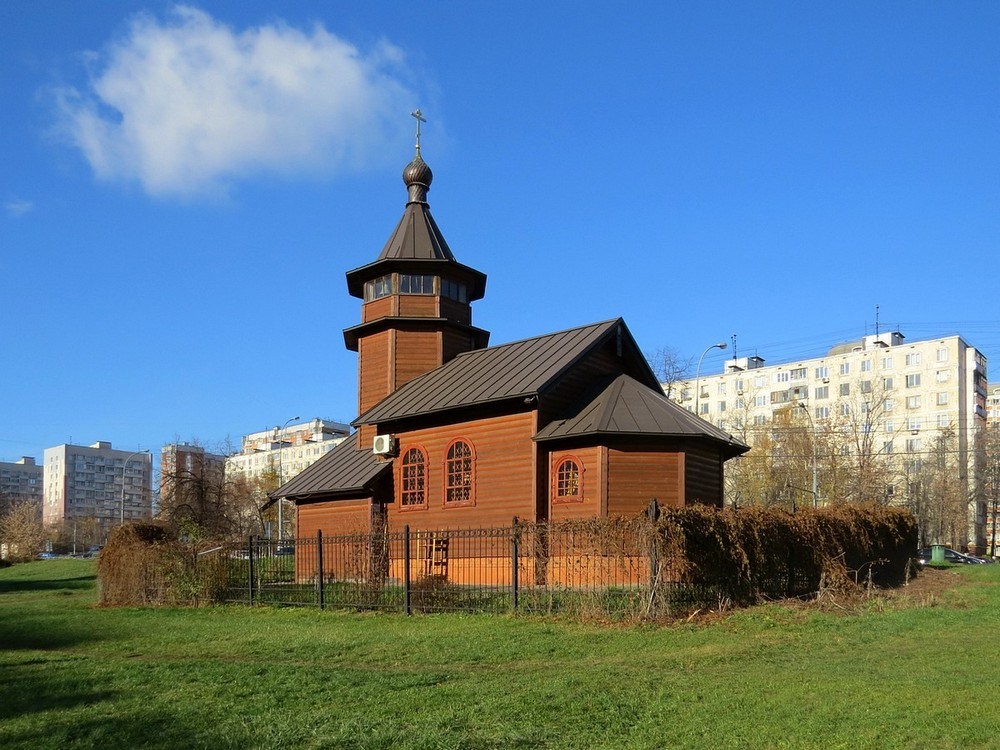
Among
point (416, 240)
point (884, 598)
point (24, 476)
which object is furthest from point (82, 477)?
point (884, 598)

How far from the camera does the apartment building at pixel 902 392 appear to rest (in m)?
71.1

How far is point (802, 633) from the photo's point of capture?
13586 mm

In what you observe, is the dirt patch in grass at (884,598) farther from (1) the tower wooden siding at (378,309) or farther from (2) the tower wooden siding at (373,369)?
(1) the tower wooden siding at (378,309)

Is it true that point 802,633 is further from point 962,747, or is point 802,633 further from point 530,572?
point 962,747

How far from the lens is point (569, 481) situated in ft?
75.9

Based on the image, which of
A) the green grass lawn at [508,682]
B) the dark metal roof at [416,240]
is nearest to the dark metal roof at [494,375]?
the dark metal roof at [416,240]

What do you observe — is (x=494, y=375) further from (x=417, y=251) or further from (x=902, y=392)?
(x=902, y=392)

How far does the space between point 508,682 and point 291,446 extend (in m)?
128

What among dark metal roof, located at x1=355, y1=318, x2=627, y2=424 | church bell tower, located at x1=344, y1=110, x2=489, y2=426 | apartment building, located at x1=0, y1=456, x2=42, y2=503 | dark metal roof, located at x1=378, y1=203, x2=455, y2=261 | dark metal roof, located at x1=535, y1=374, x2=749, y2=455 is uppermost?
dark metal roof, located at x1=378, y1=203, x2=455, y2=261

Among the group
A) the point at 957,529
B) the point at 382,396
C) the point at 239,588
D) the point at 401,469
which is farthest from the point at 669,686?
the point at 957,529

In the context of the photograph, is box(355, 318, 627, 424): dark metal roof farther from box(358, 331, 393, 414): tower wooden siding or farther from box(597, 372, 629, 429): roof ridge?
box(358, 331, 393, 414): tower wooden siding

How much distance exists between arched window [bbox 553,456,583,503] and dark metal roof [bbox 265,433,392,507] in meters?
6.01

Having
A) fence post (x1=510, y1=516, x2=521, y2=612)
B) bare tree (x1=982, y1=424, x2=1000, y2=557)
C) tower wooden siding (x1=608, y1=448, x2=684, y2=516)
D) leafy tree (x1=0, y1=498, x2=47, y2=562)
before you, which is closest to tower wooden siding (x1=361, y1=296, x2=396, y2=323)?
tower wooden siding (x1=608, y1=448, x2=684, y2=516)

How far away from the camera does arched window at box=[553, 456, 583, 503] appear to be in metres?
22.9
